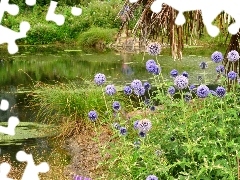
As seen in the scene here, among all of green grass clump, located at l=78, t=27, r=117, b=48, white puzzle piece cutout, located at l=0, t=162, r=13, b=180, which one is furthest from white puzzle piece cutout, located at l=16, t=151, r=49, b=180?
green grass clump, located at l=78, t=27, r=117, b=48

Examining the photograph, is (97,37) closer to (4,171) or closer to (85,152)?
(85,152)

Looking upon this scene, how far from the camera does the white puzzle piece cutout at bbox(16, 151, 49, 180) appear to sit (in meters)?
4.17

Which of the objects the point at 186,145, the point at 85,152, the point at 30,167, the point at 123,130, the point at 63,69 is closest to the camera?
the point at 186,145

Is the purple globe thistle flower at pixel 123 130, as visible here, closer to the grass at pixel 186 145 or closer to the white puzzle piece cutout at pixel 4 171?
the grass at pixel 186 145

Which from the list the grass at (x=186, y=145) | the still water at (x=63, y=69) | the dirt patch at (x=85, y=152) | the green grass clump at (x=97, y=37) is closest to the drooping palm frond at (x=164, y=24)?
the grass at (x=186, y=145)

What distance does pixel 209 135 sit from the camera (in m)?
3.36

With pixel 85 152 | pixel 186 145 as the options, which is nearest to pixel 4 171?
pixel 85 152

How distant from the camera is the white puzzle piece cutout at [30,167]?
417cm

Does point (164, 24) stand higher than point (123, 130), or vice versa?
point (164, 24)

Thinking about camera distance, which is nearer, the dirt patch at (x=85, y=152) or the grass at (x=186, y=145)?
the grass at (x=186, y=145)

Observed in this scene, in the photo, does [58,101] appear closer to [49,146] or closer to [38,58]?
[49,146]

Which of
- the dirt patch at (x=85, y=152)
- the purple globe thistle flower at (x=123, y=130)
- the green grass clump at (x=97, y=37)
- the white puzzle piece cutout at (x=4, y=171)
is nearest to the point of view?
the purple globe thistle flower at (x=123, y=130)

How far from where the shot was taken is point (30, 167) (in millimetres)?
4203

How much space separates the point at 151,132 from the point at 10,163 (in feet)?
9.37
